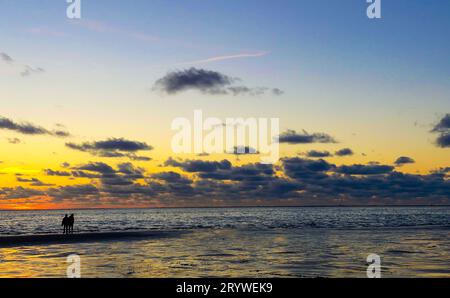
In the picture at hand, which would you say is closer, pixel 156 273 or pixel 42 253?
pixel 156 273

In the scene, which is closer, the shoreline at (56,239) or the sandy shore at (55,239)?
the shoreline at (56,239)

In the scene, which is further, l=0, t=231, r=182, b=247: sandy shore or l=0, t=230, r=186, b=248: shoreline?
l=0, t=231, r=182, b=247: sandy shore

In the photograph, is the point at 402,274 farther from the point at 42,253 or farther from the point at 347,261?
the point at 42,253

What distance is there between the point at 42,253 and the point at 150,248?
28.0 feet

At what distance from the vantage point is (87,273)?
83.1ft

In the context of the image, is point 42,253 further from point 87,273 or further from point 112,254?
point 87,273
